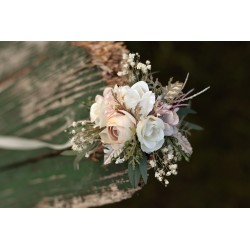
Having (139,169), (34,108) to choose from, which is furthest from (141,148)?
(34,108)

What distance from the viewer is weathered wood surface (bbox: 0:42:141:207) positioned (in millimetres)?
1458

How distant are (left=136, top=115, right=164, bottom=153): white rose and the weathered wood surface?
26cm

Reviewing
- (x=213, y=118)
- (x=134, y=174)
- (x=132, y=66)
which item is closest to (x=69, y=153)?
(x=134, y=174)

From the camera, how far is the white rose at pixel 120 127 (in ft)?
3.93

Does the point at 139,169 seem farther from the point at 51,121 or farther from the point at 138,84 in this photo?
the point at 51,121

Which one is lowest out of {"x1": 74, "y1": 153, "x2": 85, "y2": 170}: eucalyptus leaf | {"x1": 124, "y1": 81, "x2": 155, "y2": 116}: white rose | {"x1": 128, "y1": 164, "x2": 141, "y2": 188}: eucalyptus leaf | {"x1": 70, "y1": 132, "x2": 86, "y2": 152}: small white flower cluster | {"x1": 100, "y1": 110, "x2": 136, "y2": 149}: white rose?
{"x1": 128, "y1": 164, "x2": 141, "y2": 188}: eucalyptus leaf

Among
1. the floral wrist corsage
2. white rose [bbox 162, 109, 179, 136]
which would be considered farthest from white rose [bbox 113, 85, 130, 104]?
white rose [bbox 162, 109, 179, 136]

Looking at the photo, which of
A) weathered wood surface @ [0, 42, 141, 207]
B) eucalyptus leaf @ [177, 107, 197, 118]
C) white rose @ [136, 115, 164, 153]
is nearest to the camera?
white rose @ [136, 115, 164, 153]

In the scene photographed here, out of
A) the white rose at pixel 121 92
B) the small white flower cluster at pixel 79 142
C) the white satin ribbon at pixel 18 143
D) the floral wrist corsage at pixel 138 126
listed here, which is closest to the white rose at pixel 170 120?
the floral wrist corsage at pixel 138 126

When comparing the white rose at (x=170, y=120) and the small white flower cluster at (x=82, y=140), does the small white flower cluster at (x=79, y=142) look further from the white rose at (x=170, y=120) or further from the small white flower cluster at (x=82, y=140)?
the white rose at (x=170, y=120)

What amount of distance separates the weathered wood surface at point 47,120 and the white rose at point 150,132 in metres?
0.26

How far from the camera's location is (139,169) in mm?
1272

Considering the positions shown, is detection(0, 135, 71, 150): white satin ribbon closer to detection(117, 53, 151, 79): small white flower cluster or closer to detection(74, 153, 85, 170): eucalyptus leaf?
detection(74, 153, 85, 170): eucalyptus leaf

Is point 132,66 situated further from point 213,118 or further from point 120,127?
point 213,118
